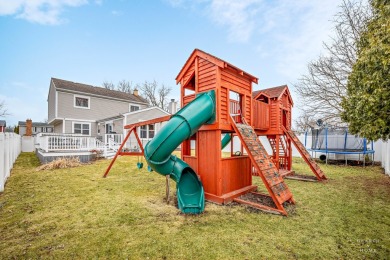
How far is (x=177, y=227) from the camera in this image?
164 inches

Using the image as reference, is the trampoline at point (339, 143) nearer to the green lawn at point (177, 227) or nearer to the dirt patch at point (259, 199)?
the green lawn at point (177, 227)

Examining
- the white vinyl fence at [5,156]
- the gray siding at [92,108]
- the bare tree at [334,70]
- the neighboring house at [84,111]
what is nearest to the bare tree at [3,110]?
the neighboring house at [84,111]

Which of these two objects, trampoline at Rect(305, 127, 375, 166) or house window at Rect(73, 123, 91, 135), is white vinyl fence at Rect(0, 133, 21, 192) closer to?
house window at Rect(73, 123, 91, 135)

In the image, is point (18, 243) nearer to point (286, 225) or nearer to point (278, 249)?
point (278, 249)

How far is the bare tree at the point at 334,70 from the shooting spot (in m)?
13.1

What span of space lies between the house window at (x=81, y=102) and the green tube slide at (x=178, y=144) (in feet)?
55.2

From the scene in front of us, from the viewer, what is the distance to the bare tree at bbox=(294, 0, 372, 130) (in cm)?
1306

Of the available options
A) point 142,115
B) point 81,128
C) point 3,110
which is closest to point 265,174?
point 142,115

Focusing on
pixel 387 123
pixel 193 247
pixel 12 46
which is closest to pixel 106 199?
pixel 193 247

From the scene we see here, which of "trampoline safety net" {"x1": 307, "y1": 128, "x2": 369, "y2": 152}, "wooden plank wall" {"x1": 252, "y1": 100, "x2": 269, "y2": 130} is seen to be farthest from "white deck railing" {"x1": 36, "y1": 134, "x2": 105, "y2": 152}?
"trampoline safety net" {"x1": 307, "y1": 128, "x2": 369, "y2": 152}

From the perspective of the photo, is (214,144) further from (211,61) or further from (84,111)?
(84,111)

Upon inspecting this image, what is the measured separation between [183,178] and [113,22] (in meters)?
14.3

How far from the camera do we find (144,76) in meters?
40.2

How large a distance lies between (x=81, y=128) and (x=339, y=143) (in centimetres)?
2256
